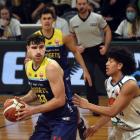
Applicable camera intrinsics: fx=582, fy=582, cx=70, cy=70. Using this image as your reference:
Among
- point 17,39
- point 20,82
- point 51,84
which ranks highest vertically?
point 51,84

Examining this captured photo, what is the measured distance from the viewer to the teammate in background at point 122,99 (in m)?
5.39

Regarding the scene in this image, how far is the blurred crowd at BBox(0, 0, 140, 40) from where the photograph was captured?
12102 mm

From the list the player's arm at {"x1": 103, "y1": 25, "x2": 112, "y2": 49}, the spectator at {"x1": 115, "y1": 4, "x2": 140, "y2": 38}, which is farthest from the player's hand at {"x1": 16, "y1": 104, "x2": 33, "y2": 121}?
the spectator at {"x1": 115, "y1": 4, "x2": 140, "y2": 38}

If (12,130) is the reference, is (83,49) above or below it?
above

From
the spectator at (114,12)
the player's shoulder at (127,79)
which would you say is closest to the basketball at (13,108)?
the player's shoulder at (127,79)

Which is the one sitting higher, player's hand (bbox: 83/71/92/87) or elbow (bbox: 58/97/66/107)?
elbow (bbox: 58/97/66/107)

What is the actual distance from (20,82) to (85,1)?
2922 mm

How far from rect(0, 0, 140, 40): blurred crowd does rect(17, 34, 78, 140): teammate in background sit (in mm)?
5574

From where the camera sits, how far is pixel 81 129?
6.55 meters

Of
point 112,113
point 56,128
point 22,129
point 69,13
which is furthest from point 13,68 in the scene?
point 112,113

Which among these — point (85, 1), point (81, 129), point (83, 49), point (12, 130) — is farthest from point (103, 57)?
point (81, 129)

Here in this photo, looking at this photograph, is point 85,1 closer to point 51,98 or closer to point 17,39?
point 17,39

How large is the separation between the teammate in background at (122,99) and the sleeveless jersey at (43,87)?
18.5 inches

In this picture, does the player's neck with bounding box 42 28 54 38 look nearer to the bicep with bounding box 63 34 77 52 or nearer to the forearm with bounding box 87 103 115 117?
the bicep with bounding box 63 34 77 52
